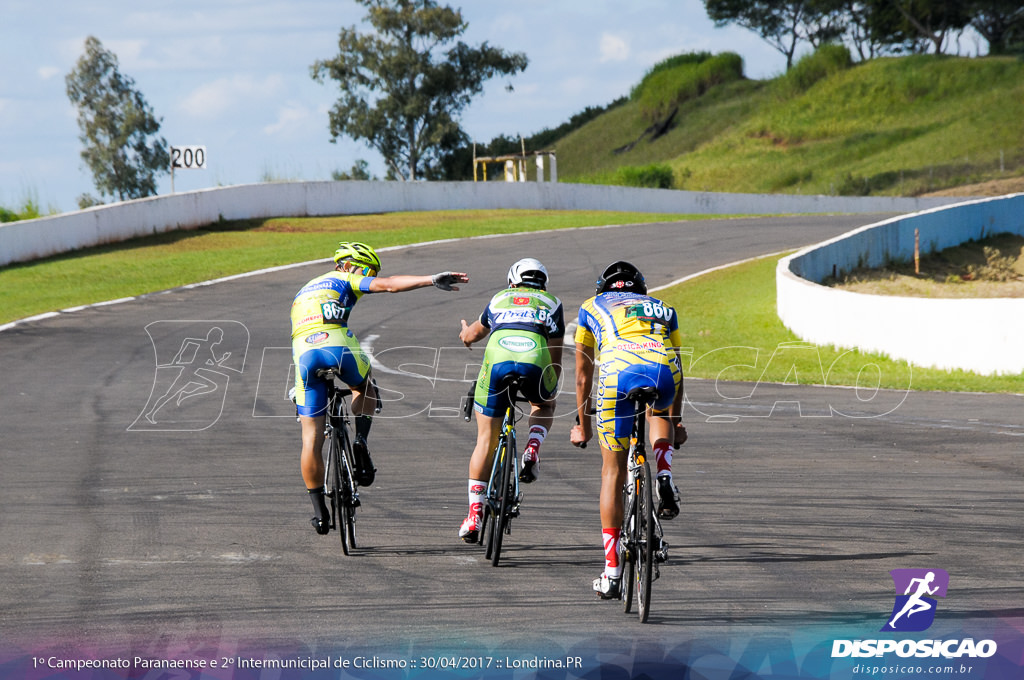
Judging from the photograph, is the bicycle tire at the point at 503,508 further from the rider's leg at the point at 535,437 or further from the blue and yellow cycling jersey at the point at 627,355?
the blue and yellow cycling jersey at the point at 627,355

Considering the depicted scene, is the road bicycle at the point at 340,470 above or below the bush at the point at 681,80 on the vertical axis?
below

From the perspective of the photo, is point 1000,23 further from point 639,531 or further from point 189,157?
point 639,531

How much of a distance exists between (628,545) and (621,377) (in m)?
0.91

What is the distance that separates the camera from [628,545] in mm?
5980

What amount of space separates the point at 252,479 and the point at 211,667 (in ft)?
14.1

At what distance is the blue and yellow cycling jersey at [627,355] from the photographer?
630 cm

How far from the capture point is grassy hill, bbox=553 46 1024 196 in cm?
6956

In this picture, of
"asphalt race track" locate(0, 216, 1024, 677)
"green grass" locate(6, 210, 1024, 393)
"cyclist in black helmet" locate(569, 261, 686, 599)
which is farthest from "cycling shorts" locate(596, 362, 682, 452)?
"green grass" locate(6, 210, 1024, 393)

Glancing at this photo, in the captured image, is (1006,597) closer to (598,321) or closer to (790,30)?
(598,321)

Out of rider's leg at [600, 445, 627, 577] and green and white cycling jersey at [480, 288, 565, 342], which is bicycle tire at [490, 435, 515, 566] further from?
rider's leg at [600, 445, 627, 577]

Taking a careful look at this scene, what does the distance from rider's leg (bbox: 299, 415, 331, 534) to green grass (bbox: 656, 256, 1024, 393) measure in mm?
9456

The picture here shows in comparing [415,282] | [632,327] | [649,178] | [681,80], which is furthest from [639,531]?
[681,80]

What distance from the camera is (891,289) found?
83.1 ft

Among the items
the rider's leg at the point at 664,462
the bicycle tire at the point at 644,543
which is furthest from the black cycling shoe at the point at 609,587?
the rider's leg at the point at 664,462
